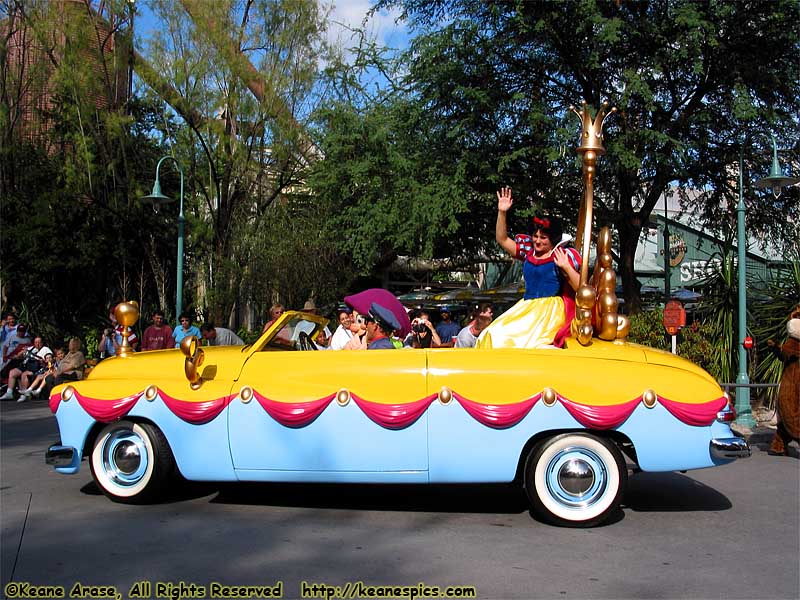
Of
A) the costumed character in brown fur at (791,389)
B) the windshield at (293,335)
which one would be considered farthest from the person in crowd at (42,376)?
the costumed character in brown fur at (791,389)

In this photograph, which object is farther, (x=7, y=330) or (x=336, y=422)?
(x=7, y=330)

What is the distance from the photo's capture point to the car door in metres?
5.05

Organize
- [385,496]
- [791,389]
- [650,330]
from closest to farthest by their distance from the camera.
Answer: [385,496]
[791,389]
[650,330]

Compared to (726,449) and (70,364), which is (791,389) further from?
(70,364)

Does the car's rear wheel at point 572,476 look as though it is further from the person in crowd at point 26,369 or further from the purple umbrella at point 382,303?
the person in crowd at point 26,369

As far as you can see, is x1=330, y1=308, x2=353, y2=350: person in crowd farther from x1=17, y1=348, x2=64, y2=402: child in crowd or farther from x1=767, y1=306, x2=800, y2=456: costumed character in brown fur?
x1=17, y1=348, x2=64, y2=402: child in crowd

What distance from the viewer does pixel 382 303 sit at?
5.86 m

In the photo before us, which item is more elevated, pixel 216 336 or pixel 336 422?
pixel 216 336

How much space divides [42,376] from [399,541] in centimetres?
A: 1148

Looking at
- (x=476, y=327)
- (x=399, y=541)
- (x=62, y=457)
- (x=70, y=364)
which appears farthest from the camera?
(x=70, y=364)

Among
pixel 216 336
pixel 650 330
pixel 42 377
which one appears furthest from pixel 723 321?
pixel 42 377

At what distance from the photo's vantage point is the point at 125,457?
17.9ft

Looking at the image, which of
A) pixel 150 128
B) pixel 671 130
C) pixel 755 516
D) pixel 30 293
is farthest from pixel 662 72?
pixel 30 293

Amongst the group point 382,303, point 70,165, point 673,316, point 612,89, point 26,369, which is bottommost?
Answer: point 26,369
